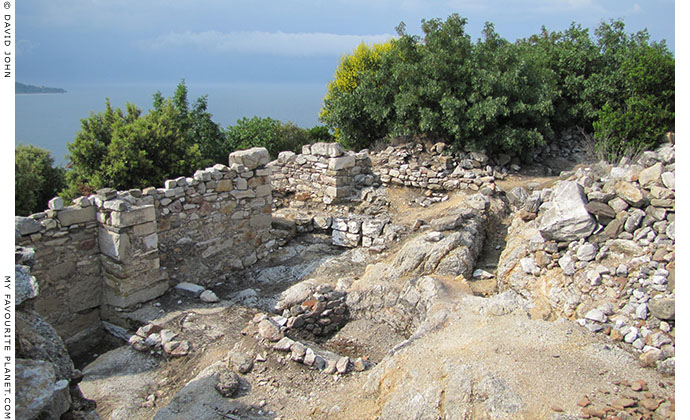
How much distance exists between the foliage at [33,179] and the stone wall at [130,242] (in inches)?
272

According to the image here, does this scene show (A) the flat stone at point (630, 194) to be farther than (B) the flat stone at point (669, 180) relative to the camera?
Yes

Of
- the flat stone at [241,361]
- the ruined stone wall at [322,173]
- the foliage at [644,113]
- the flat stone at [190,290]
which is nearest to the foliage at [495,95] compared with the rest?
the foliage at [644,113]

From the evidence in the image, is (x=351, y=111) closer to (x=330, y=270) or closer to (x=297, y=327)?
(x=330, y=270)

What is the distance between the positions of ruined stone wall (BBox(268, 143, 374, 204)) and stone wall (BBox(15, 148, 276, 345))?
8.92ft

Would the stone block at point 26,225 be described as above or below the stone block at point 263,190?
below

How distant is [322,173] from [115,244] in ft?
18.7

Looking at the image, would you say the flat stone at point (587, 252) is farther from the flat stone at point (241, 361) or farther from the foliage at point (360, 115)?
the foliage at point (360, 115)

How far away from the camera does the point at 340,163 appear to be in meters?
12.4

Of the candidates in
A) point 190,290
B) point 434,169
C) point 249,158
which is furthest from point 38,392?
point 434,169

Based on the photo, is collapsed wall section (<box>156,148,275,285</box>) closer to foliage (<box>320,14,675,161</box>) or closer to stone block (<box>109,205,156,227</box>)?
stone block (<box>109,205,156,227</box>)

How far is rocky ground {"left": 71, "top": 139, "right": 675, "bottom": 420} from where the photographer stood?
5223mm

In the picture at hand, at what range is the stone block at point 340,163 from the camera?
1234cm

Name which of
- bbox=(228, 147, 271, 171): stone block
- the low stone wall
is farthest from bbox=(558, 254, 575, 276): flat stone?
bbox=(228, 147, 271, 171): stone block

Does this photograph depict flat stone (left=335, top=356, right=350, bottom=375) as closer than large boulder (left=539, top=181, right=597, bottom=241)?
Yes
